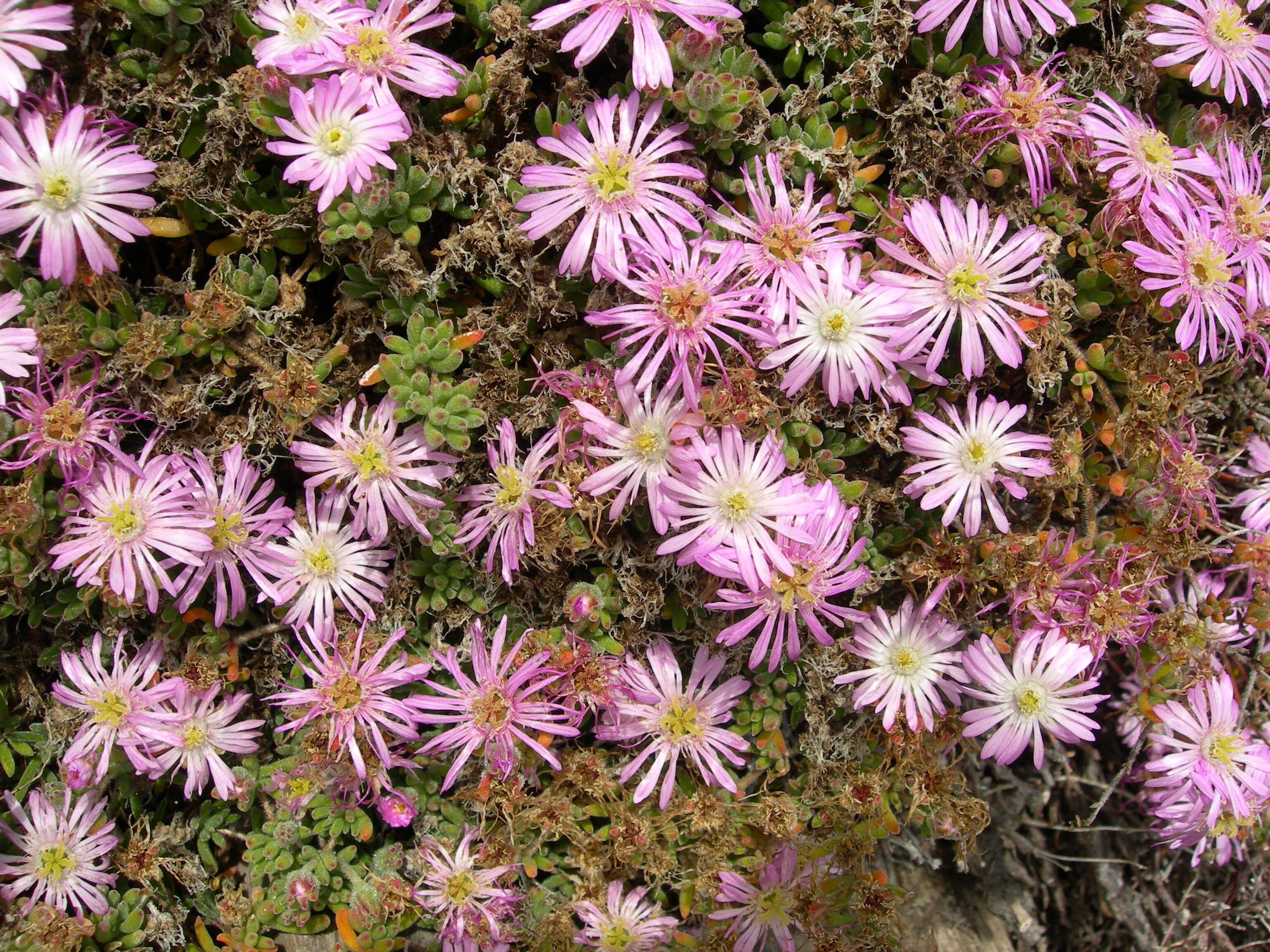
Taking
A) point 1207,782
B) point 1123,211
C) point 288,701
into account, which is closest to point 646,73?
point 1123,211

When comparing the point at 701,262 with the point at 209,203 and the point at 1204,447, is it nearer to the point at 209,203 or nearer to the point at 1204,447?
the point at 209,203

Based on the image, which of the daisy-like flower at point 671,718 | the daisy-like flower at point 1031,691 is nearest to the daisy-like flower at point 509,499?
the daisy-like flower at point 671,718

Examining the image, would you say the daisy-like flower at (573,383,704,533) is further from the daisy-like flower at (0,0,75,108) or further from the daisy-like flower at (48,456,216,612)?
the daisy-like flower at (0,0,75,108)

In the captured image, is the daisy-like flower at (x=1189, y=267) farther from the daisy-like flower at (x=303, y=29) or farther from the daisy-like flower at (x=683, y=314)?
the daisy-like flower at (x=303, y=29)

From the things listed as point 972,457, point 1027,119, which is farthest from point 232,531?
point 1027,119

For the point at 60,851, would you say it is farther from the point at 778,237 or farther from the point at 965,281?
the point at 965,281

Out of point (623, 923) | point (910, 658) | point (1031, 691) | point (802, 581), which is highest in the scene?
point (802, 581)
